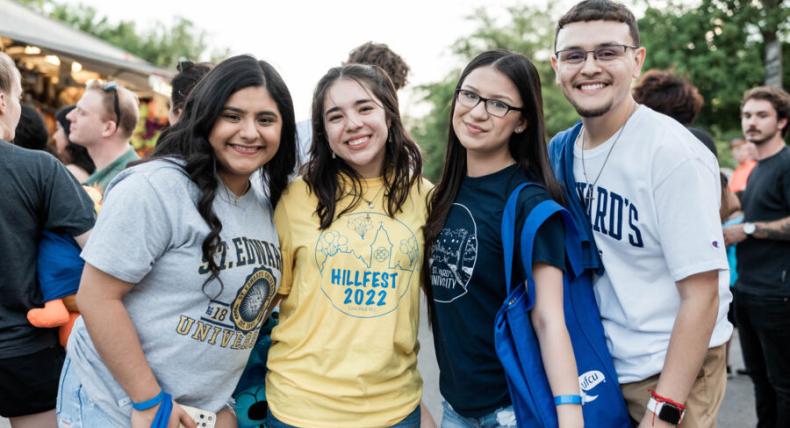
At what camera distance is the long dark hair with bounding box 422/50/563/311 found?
85.1 inches

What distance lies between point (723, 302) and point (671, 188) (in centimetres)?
54

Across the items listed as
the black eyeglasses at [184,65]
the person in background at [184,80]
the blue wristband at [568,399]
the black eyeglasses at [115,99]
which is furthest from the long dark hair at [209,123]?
the black eyeglasses at [115,99]

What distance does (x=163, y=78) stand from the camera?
410 inches

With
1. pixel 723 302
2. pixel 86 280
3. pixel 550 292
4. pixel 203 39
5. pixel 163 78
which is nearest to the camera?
pixel 86 280

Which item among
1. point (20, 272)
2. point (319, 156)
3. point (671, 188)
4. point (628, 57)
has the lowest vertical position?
point (20, 272)

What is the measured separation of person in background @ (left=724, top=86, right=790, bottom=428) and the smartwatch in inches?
105

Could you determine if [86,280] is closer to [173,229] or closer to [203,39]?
[173,229]

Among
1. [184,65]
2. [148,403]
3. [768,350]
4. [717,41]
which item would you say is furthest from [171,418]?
[717,41]

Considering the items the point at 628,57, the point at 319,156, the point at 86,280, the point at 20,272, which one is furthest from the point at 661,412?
the point at 20,272

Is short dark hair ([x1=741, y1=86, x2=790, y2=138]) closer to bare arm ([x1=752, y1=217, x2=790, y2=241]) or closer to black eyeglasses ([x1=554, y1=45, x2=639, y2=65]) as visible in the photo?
bare arm ([x1=752, y1=217, x2=790, y2=241])

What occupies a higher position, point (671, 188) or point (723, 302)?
point (671, 188)

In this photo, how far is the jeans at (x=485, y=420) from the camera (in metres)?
2.09

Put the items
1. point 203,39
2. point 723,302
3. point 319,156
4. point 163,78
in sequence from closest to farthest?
1. point 723,302
2. point 319,156
3. point 163,78
4. point 203,39

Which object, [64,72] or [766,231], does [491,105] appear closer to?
[766,231]
